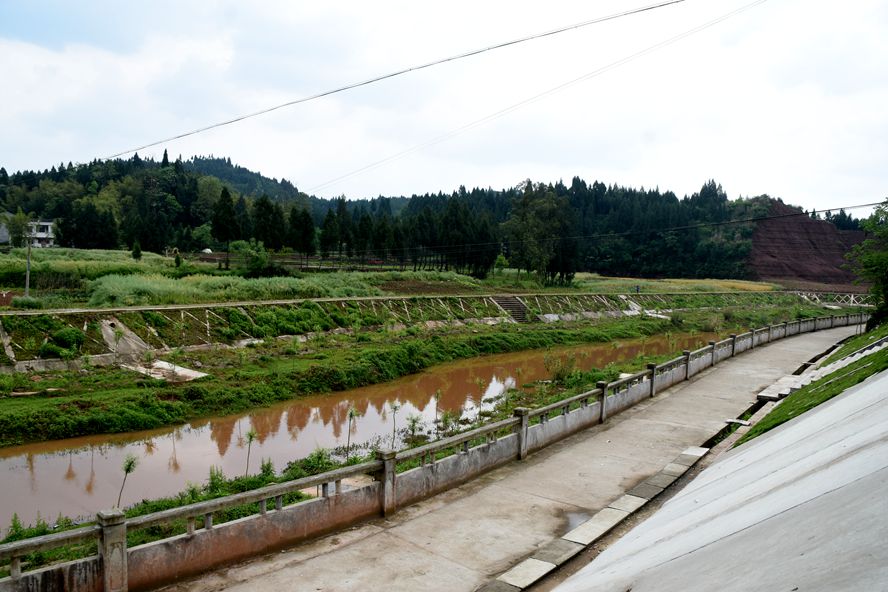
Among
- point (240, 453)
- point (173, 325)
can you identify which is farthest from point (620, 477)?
point (173, 325)

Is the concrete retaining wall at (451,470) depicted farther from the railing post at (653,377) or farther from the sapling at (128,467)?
the railing post at (653,377)

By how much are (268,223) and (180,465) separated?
4182 centimetres

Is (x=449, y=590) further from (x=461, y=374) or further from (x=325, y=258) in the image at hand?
(x=325, y=258)

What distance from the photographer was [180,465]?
1302 cm

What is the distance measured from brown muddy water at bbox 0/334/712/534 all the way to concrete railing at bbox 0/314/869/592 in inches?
143

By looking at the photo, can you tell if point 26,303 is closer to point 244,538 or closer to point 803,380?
point 244,538

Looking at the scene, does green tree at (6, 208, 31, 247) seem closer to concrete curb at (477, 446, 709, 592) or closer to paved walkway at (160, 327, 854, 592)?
paved walkway at (160, 327, 854, 592)

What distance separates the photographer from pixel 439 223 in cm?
6488

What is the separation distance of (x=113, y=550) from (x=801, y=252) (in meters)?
118

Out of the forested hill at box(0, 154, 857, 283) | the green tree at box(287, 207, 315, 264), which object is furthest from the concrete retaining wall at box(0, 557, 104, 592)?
the green tree at box(287, 207, 315, 264)

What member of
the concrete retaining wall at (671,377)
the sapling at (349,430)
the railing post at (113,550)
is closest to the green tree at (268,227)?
the sapling at (349,430)

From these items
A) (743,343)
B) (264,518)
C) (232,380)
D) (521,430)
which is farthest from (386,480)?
(743,343)

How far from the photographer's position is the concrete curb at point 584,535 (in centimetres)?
662

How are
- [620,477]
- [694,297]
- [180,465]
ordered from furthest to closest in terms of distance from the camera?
[694,297] → [180,465] → [620,477]
